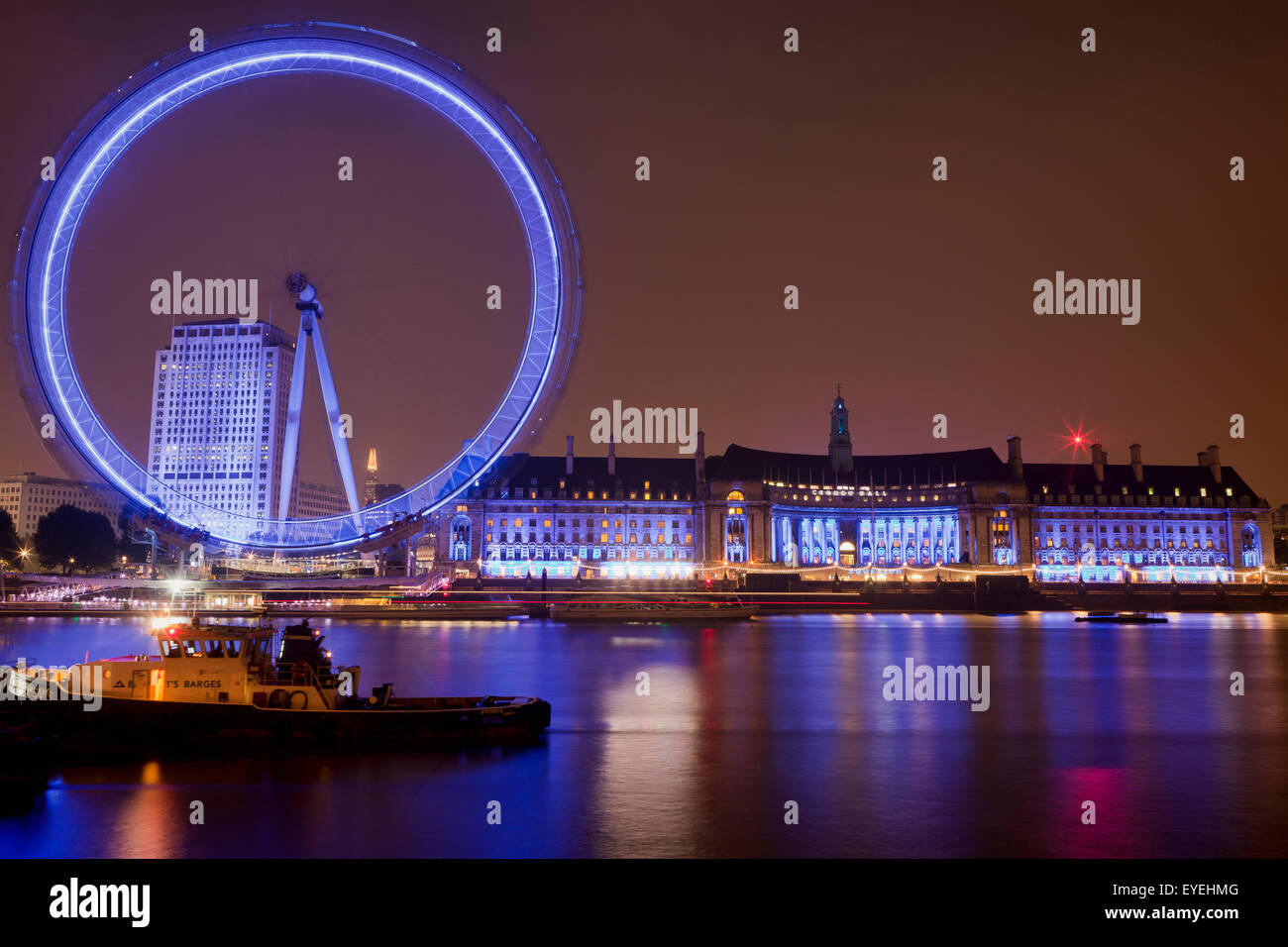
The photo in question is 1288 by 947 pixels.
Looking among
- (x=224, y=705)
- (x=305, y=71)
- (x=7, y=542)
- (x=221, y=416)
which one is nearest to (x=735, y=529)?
(x=7, y=542)

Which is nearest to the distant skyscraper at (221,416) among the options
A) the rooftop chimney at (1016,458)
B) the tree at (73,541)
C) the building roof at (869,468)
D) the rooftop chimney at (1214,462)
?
the tree at (73,541)

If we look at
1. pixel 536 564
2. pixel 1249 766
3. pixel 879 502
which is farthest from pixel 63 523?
pixel 1249 766

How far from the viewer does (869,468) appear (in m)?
151

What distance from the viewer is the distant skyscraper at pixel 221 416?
174m

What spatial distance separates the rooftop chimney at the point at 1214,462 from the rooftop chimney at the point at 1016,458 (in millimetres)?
26773

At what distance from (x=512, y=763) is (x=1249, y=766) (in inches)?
816

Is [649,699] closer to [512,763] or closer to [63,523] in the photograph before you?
[512,763]

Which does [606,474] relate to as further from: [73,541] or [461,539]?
[73,541]

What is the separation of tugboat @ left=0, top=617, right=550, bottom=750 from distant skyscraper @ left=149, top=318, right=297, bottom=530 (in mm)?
147553

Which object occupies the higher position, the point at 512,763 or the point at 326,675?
the point at 326,675

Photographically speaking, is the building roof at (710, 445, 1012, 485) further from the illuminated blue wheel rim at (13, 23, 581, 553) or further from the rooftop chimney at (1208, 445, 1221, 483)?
the illuminated blue wheel rim at (13, 23, 581, 553)
